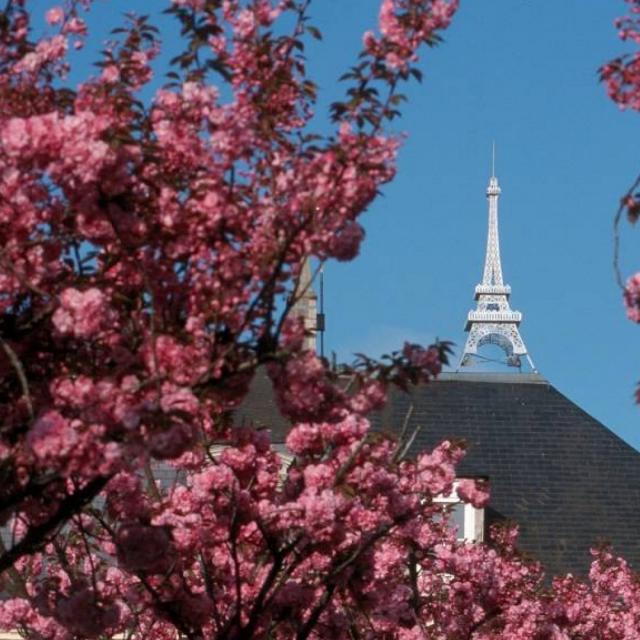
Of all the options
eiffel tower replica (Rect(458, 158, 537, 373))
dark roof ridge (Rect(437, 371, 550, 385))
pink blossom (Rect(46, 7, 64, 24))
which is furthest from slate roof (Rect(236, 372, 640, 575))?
eiffel tower replica (Rect(458, 158, 537, 373))

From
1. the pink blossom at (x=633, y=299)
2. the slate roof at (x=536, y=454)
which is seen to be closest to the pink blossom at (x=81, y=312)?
the pink blossom at (x=633, y=299)

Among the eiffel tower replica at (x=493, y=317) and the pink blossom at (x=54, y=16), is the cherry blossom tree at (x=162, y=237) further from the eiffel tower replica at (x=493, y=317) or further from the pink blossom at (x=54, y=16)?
the eiffel tower replica at (x=493, y=317)

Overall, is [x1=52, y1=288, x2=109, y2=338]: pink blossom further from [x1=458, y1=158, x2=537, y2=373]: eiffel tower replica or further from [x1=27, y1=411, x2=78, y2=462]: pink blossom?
[x1=458, y1=158, x2=537, y2=373]: eiffel tower replica

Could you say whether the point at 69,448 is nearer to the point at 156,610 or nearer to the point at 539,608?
the point at 156,610

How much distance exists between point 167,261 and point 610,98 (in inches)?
89.0

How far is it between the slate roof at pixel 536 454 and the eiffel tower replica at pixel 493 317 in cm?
3958

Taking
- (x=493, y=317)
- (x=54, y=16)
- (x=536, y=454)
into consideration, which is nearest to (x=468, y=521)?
(x=536, y=454)

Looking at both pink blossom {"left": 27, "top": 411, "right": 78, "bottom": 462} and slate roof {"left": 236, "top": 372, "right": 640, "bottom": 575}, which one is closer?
pink blossom {"left": 27, "top": 411, "right": 78, "bottom": 462}

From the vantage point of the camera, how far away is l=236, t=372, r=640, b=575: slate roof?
28.4 meters

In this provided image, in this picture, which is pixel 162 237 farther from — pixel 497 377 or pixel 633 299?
pixel 497 377

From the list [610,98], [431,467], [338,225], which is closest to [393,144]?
[338,225]

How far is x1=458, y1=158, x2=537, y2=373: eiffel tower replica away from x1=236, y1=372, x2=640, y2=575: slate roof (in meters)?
39.6

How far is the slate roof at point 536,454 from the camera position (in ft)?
93.1

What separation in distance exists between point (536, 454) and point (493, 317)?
50.3 meters
